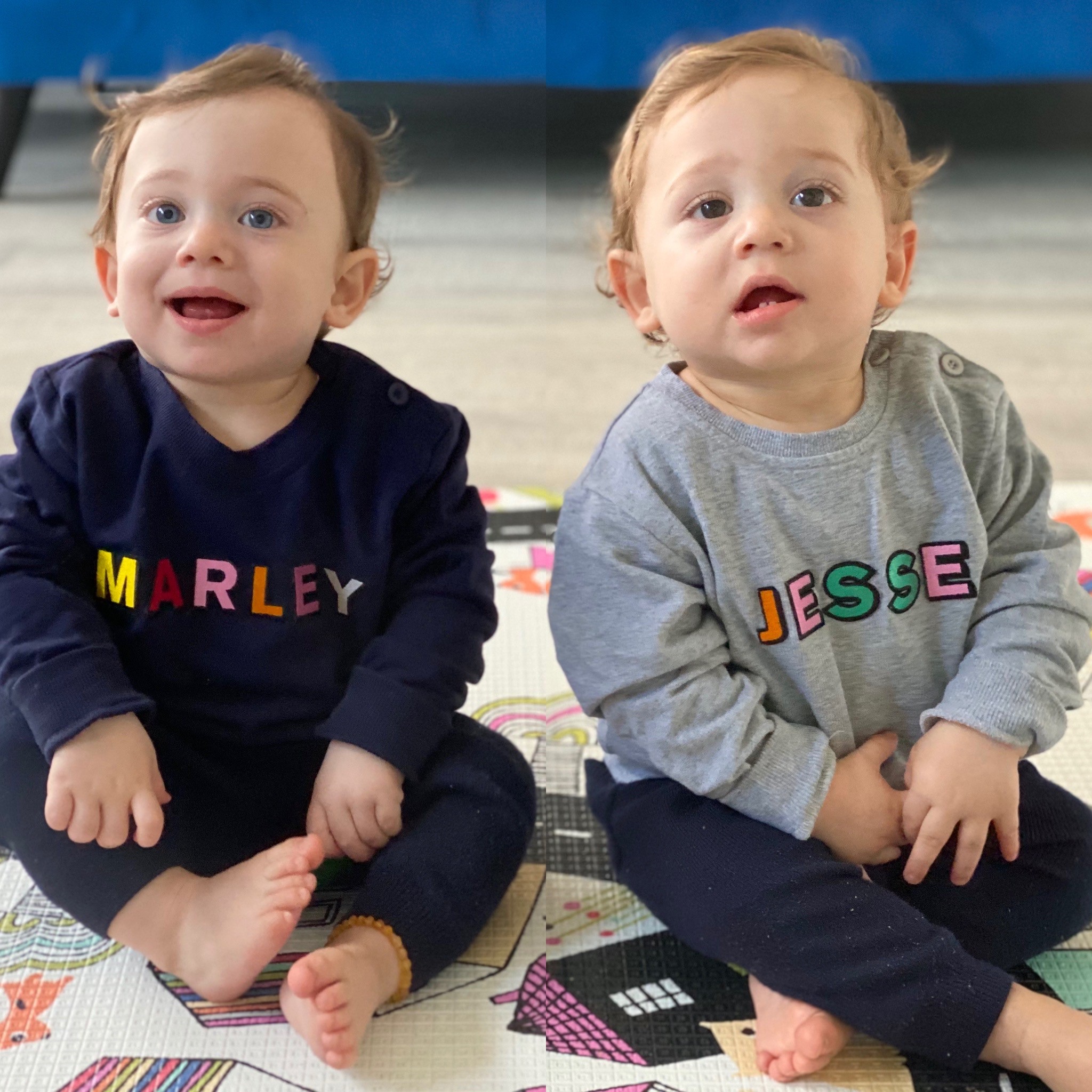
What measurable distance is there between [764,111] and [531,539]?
546 millimetres

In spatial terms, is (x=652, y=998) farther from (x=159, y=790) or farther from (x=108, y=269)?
(x=108, y=269)

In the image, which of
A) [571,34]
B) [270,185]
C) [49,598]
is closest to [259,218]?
[270,185]

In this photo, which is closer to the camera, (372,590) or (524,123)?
(372,590)

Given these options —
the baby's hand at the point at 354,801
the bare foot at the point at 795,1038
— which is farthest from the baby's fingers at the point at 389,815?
the bare foot at the point at 795,1038

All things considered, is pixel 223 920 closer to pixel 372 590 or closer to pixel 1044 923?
pixel 372 590

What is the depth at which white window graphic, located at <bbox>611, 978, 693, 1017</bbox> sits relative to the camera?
0.74 meters

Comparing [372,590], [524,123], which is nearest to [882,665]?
[372,590]

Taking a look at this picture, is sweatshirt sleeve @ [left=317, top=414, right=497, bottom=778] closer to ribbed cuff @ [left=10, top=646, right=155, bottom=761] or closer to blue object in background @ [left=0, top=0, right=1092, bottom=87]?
ribbed cuff @ [left=10, top=646, right=155, bottom=761]

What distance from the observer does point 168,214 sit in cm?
72

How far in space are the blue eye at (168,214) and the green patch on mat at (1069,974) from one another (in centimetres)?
62

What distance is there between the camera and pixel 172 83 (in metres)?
0.74

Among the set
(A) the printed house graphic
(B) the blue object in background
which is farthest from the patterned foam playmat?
(B) the blue object in background

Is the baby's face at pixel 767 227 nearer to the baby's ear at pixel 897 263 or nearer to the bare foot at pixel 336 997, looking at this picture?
the baby's ear at pixel 897 263

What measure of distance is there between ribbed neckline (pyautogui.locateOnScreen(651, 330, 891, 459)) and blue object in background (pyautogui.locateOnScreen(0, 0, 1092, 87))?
1256mm
